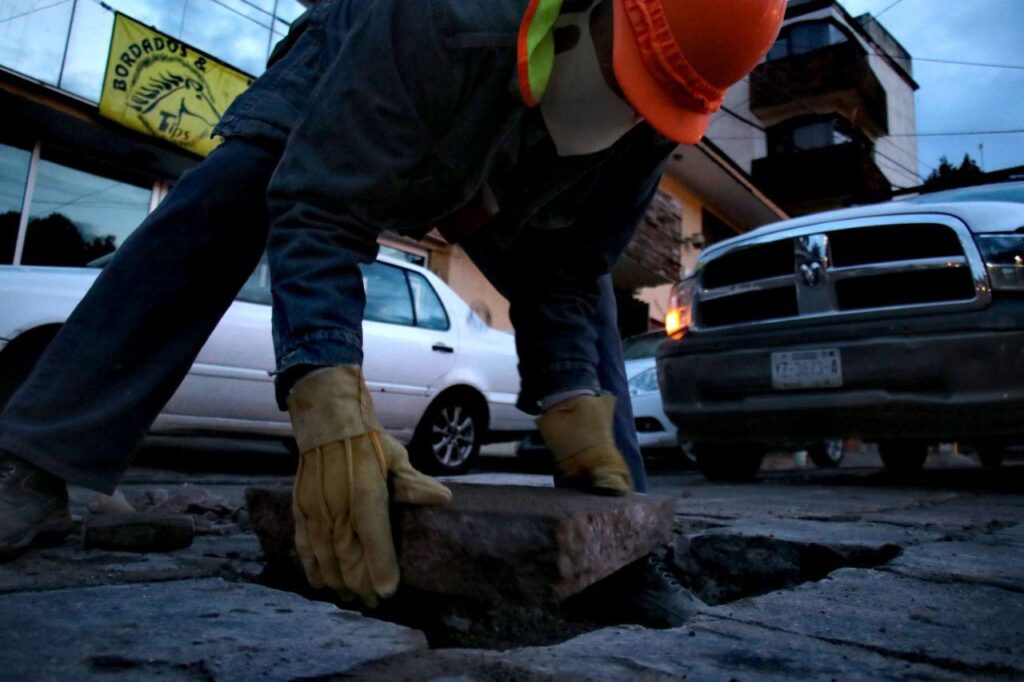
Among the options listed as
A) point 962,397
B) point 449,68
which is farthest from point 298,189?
point 962,397

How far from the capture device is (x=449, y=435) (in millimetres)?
5254

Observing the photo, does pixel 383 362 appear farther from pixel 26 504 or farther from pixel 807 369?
pixel 26 504

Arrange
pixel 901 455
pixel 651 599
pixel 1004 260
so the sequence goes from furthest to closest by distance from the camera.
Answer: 1. pixel 901 455
2. pixel 1004 260
3. pixel 651 599

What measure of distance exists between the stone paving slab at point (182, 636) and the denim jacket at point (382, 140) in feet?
1.12

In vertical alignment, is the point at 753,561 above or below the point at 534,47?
below

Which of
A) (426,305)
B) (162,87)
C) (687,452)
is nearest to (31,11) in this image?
(162,87)

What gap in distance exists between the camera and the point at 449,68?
3.88 ft

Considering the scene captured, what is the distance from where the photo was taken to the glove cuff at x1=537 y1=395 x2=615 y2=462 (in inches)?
58.6

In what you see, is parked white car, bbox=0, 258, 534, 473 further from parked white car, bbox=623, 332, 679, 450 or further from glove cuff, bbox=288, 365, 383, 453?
glove cuff, bbox=288, 365, 383, 453

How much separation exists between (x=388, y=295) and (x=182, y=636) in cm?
428

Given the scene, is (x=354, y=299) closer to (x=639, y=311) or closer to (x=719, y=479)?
(x=719, y=479)

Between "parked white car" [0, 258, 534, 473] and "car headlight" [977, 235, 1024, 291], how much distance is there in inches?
123

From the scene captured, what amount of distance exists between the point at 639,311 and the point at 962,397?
436 inches

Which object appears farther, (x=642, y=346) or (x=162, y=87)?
(x=162, y=87)
